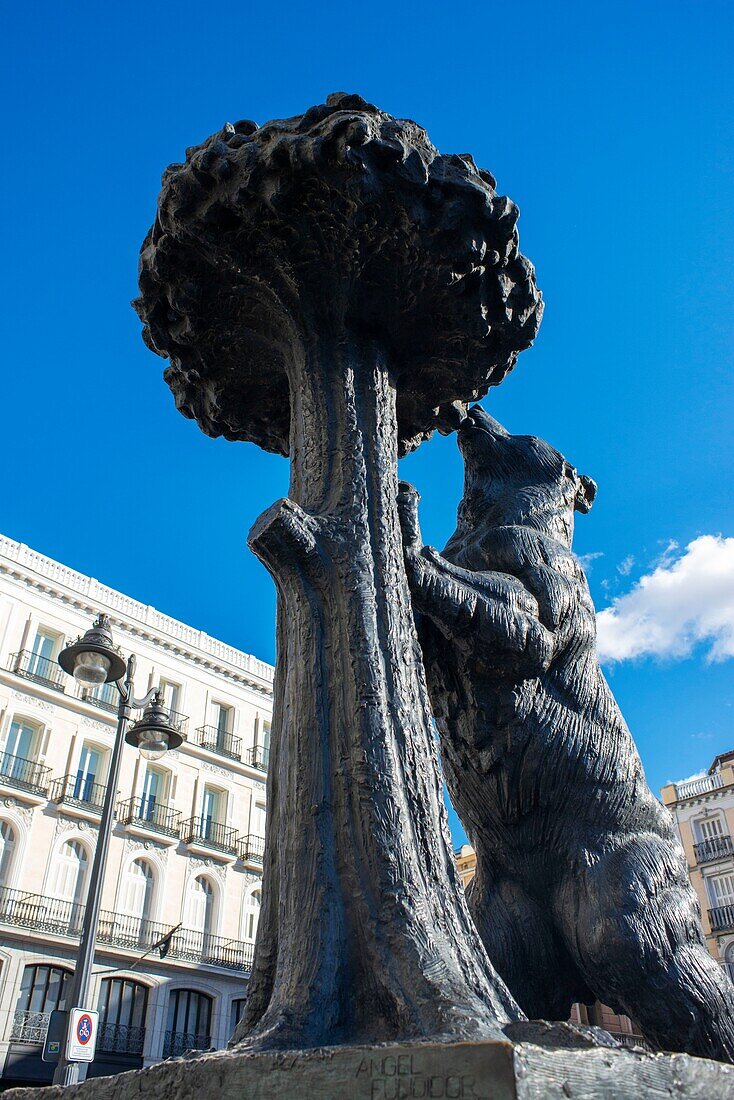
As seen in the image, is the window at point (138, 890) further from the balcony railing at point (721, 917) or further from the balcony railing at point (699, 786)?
the balcony railing at point (699, 786)

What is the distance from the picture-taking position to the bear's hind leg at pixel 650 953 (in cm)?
246

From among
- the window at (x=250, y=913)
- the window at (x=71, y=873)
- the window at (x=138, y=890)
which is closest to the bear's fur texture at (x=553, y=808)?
the window at (x=71, y=873)

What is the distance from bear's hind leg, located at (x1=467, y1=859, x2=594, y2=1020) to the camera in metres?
2.77

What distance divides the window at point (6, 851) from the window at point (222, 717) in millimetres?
8290

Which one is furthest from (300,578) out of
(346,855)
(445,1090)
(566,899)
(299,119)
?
(299,119)

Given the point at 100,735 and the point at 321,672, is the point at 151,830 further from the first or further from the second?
the point at 321,672

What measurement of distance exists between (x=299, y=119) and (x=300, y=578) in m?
1.88

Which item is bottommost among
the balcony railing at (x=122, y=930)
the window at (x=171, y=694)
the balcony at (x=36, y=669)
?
the balcony railing at (x=122, y=930)

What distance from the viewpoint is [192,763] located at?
28484 millimetres

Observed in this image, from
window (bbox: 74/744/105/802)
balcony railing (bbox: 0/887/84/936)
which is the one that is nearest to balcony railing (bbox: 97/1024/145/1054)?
balcony railing (bbox: 0/887/84/936)

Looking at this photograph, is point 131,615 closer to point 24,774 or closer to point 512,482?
point 24,774

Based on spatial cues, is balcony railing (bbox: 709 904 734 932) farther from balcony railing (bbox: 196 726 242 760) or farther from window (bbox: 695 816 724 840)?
balcony railing (bbox: 196 726 242 760)

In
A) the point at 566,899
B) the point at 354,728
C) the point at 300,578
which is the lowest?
the point at 566,899

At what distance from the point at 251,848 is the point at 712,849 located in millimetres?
16634
